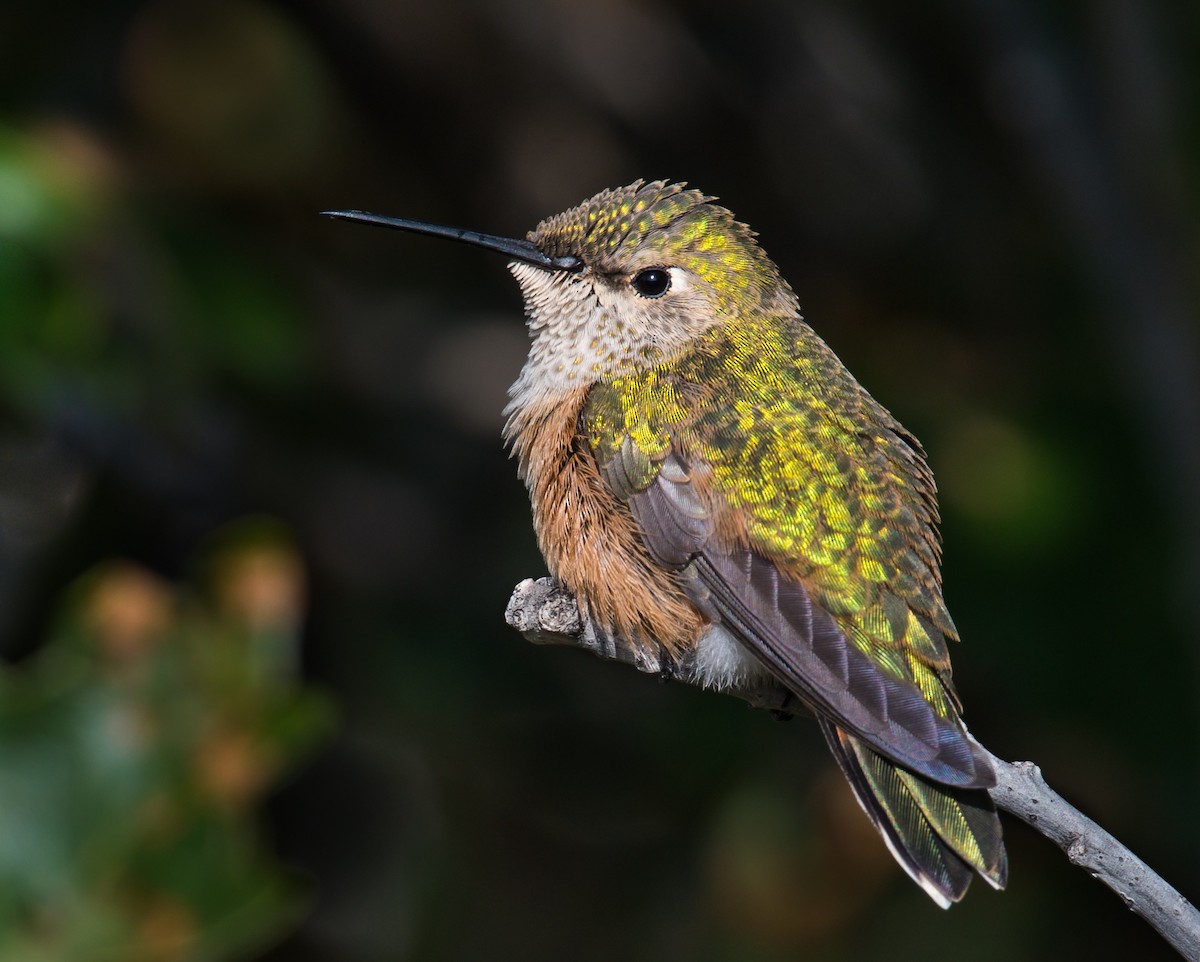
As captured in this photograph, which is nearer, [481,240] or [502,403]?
[481,240]

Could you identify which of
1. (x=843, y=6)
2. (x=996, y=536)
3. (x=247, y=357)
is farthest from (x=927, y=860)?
(x=843, y=6)

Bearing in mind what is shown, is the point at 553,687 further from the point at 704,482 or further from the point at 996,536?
the point at 704,482

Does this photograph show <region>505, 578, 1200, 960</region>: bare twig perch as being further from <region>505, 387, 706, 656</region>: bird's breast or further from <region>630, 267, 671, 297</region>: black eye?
<region>630, 267, 671, 297</region>: black eye

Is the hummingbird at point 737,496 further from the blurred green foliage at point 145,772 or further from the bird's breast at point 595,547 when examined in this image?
the blurred green foliage at point 145,772

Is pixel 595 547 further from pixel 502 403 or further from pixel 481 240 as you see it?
pixel 502 403

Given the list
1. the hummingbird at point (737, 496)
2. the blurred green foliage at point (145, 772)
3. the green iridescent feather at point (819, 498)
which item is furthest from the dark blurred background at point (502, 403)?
the green iridescent feather at point (819, 498)

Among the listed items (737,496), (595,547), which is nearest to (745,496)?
(737,496)

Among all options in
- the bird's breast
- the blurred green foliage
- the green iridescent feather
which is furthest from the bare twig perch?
the blurred green foliage
